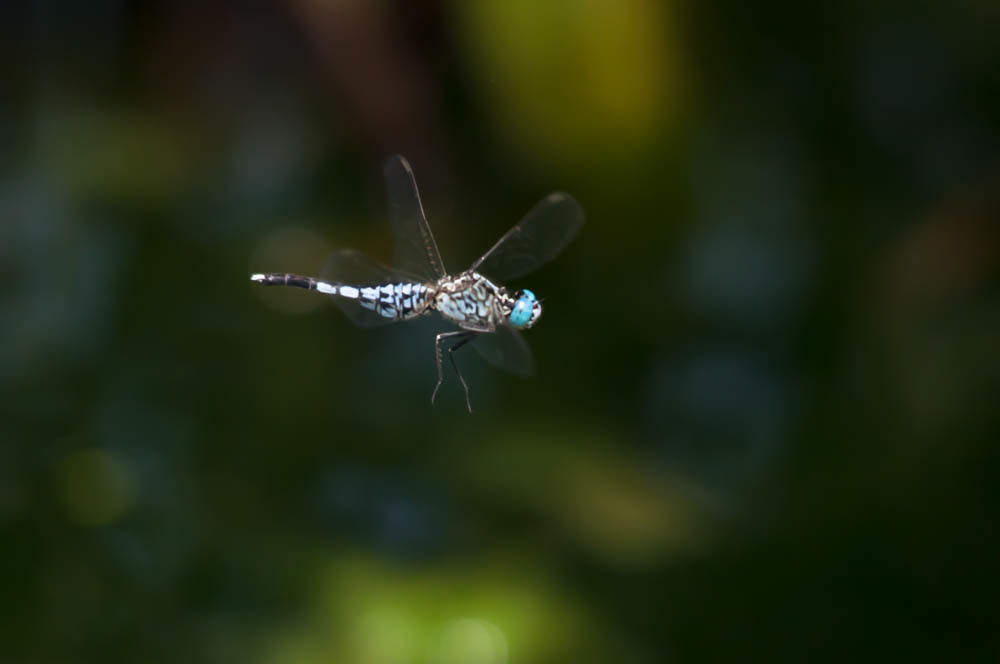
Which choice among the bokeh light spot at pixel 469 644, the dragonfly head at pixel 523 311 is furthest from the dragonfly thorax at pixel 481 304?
the bokeh light spot at pixel 469 644

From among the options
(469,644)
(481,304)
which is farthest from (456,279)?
(469,644)

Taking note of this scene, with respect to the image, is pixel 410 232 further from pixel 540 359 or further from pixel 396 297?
pixel 540 359

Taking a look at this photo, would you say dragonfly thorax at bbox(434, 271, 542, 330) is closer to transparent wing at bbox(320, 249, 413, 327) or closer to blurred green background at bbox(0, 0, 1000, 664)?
transparent wing at bbox(320, 249, 413, 327)

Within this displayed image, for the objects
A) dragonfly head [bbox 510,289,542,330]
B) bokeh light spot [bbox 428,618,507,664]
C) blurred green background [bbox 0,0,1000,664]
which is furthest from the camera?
blurred green background [bbox 0,0,1000,664]

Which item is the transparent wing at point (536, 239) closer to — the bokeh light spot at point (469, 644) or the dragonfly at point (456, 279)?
the dragonfly at point (456, 279)

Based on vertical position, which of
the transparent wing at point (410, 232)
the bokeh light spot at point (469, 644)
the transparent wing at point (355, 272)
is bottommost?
the bokeh light spot at point (469, 644)

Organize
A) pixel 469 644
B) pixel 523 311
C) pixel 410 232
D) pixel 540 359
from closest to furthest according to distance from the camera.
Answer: pixel 523 311, pixel 410 232, pixel 469 644, pixel 540 359

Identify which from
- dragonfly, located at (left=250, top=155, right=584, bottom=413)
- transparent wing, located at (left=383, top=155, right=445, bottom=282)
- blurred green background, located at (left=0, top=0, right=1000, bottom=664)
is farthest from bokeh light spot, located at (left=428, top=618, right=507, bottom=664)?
transparent wing, located at (left=383, top=155, right=445, bottom=282)

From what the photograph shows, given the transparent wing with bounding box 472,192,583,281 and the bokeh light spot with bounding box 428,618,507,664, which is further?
the bokeh light spot with bounding box 428,618,507,664
